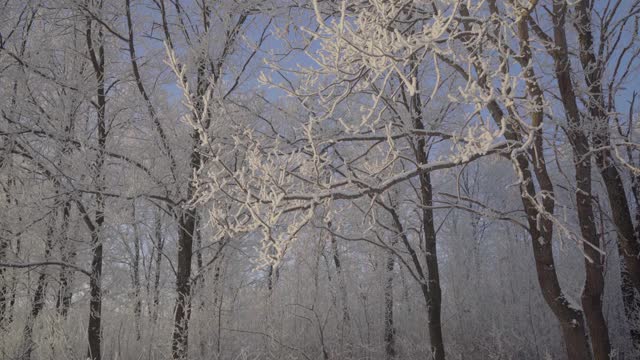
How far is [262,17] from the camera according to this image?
6.75m

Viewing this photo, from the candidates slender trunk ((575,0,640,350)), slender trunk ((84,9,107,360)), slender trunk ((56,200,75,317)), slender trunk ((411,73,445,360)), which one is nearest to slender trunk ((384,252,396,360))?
slender trunk ((411,73,445,360))

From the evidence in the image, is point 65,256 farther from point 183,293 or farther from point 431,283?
point 431,283

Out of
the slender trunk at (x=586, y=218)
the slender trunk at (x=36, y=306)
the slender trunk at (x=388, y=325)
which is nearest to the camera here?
the slender trunk at (x=586, y=218)

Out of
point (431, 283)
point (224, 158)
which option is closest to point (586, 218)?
point (431, 283)

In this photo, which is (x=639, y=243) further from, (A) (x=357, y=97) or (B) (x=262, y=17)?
(B) (x=262, y=17)

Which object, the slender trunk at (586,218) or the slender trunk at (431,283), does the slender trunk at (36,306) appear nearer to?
the slender trunk at (431,283)

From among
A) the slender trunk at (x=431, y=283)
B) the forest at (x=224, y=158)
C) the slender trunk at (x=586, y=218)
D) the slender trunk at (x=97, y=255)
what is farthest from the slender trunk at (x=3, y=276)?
the slender trunk at (x=586, y=218)

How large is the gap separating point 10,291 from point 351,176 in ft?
22.2

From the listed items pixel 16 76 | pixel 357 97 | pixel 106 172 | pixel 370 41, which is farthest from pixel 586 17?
pixel 16 76

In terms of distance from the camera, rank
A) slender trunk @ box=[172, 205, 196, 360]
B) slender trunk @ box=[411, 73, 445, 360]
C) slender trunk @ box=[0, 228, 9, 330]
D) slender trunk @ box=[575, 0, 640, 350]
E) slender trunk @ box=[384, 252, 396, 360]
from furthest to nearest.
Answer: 1. slender trunk @ box=[384, 252, 396, 360]
2. slender trunk @ box=[0, 228, 9, 330]
3. slender trunk @ box=[411, 73, 445, 360]
4. slender trunk @ box=[172, 205, 196, 360]
5. slender trunk @ box=[575, 0, 640, 350]

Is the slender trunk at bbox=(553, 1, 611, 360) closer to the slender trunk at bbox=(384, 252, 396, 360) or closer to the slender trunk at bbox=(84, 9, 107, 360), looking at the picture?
the slender trunk at bbox=(84, 9, 107, 360)

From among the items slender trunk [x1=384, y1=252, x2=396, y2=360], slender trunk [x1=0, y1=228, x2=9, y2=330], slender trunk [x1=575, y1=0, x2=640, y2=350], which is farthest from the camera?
slender trunk [x1=384, y1=252, x2=396, y2=360]

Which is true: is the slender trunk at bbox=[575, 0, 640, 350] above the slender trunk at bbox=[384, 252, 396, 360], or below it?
above

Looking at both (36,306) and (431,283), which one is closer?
(431,283)
